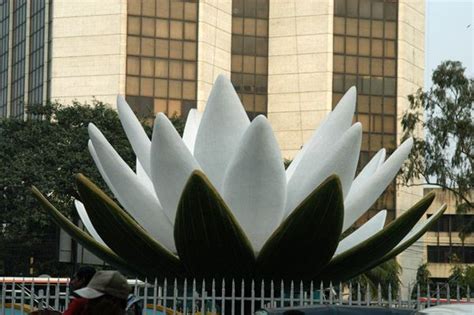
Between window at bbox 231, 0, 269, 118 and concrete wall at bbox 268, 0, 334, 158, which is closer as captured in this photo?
concrete wall at bbox 268, 0, 334, 158

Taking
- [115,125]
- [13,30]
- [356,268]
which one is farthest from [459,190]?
[13,30]

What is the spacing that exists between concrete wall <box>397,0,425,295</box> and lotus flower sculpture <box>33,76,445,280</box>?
5716 centimetres

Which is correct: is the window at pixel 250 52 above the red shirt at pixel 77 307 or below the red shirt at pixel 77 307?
above

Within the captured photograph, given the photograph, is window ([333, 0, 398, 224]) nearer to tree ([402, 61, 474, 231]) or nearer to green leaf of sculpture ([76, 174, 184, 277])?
tree ([402, 61, 474, 231])

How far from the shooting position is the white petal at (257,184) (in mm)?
16656

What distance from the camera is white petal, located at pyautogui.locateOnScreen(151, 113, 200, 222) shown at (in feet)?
55.9

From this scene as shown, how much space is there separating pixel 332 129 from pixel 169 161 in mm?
3104

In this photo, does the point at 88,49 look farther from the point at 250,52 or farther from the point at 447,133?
the point at 447,133

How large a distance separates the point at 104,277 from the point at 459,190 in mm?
38142

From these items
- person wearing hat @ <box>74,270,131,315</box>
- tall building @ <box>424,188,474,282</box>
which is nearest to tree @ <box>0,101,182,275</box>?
tall building @ <box>424,188,474,282</box>

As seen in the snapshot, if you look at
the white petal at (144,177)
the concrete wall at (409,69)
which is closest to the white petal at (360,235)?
the white petal at (144,177)

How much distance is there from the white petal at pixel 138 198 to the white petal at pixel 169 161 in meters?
0.52

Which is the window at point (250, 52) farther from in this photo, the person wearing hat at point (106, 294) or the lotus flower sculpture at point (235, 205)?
the person wearing hat at point (106, 294)

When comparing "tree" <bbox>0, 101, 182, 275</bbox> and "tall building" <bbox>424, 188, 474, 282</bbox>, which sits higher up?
"tree" <bbox>0, 101, 182, 275</bbox>
